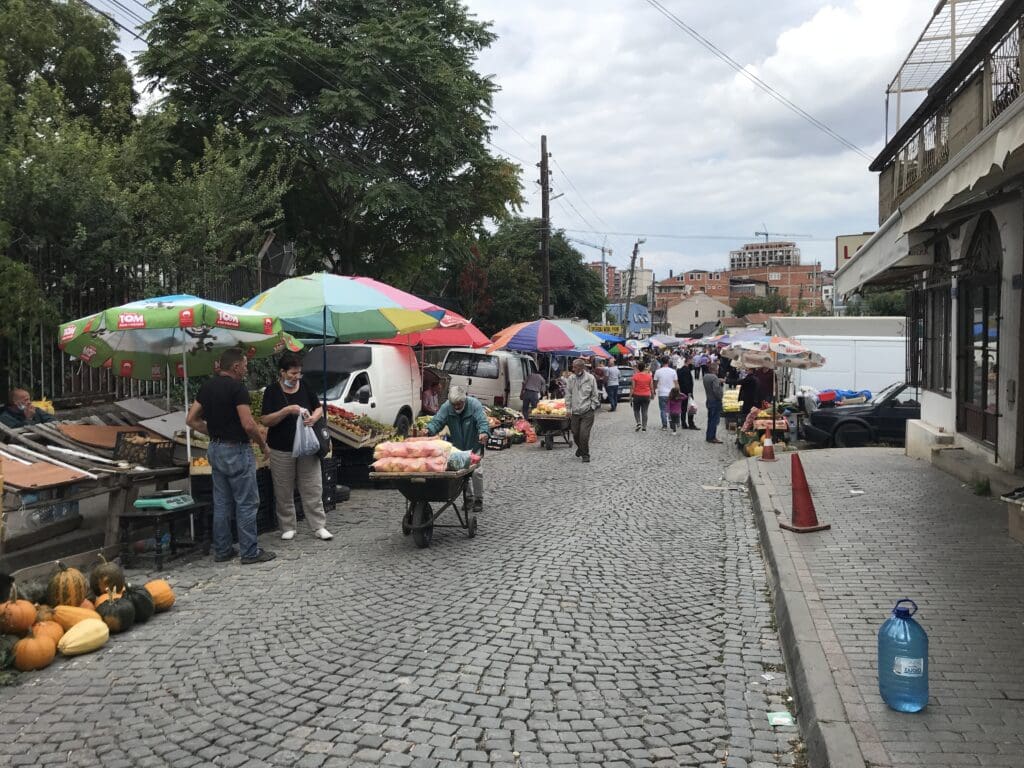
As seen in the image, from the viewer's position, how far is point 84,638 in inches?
209

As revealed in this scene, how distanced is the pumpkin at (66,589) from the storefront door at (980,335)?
1042 centimetres

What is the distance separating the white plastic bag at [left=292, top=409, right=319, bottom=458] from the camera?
26.8 feet

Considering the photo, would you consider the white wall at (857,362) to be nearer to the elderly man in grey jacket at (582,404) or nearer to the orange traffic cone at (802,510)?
the elderly man in grey jacket at (582,404)

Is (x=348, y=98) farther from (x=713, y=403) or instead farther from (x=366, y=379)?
(x=713, y=403)

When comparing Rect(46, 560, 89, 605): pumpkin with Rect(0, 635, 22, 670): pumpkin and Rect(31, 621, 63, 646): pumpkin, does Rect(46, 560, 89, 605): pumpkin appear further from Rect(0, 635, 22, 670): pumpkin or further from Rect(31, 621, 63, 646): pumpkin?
Rect(0, 635, 22, 670): pumpkin

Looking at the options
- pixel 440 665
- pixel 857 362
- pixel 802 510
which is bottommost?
pixel 440 665

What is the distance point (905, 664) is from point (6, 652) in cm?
529

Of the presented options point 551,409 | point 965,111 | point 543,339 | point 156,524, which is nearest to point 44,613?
point 156,524

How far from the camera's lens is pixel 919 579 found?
20.7 ft

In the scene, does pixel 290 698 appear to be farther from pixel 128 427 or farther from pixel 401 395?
pixel 401 395

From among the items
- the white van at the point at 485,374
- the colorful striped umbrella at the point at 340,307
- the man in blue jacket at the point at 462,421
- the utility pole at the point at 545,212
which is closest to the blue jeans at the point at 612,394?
the utility pole at the point at 545,212

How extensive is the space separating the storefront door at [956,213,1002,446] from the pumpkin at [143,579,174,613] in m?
9.84

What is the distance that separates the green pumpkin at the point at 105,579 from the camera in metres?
6.05

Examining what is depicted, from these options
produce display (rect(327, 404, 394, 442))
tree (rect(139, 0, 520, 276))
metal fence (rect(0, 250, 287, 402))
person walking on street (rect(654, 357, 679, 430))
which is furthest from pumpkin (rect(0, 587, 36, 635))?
person walking on street (rect(654, 357, 679, 430))
